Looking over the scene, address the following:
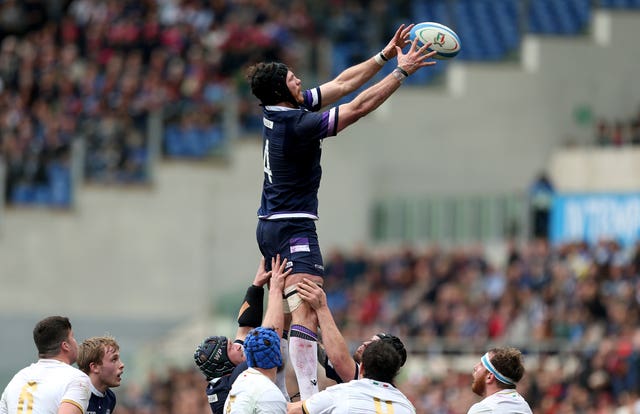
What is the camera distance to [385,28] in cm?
3131

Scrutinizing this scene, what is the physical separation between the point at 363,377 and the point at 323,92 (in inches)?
80.7

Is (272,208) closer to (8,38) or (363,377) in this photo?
(363,377)

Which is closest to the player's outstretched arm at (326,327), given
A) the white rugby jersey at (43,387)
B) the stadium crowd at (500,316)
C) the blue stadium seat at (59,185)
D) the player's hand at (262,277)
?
the player's hand at (262,277)

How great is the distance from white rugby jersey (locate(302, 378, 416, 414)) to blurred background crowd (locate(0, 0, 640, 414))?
38.6 ft

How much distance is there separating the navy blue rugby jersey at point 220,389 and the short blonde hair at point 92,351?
0.71 metres

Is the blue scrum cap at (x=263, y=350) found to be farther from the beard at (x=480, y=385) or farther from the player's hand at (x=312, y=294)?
the beard at (x=480, y=385)

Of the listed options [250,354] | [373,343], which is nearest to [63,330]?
[250,354]

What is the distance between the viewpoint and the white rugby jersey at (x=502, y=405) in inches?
408

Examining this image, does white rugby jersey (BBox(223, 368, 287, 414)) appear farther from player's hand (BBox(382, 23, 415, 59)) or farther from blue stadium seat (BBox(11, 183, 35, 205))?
blue stadium seat (BBox(11, 183, 35, 205))

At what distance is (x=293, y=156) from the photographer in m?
10.9

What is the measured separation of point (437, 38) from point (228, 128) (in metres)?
20.0

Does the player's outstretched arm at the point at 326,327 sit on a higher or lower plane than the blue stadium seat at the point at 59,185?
lower

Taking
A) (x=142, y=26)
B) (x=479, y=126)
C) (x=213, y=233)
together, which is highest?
(x=142, y=26)

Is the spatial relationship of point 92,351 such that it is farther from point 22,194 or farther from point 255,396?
point 22,194
